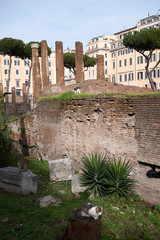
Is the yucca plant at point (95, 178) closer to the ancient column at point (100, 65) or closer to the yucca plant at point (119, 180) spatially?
the yucca plant at point (119, 180)

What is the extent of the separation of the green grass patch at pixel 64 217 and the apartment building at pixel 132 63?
103 feet

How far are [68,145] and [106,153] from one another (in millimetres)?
2157

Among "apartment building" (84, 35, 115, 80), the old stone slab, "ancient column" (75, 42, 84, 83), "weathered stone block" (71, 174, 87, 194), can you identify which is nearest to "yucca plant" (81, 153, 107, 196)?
"weathered stone block" (71, 174, 87, 194)

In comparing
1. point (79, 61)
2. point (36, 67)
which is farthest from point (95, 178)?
point (36, 67)

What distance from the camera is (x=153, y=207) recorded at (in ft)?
18.8

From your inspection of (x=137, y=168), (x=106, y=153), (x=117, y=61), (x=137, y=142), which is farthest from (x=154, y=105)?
(x=117, y=61)

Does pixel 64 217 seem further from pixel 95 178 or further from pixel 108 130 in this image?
pixel 108 130

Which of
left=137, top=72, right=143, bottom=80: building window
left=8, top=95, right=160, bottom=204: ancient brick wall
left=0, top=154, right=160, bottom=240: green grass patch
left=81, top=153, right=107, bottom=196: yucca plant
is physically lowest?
left=0, top=154, right=160, bottom=240: green grass patch

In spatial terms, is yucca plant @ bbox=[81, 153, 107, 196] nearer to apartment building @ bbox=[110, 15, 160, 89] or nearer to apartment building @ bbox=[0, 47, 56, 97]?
apartment building @ bbox=[110, 15, 160, 89]

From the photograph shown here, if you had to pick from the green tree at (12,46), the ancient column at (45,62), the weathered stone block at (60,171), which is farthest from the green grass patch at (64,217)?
the green tree at (12,46)

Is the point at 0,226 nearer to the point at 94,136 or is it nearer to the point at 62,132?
the point at 94,136

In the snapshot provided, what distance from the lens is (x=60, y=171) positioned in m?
7.75

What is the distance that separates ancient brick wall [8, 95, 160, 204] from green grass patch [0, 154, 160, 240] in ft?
2.33

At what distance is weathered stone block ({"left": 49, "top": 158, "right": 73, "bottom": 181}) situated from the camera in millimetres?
7727
